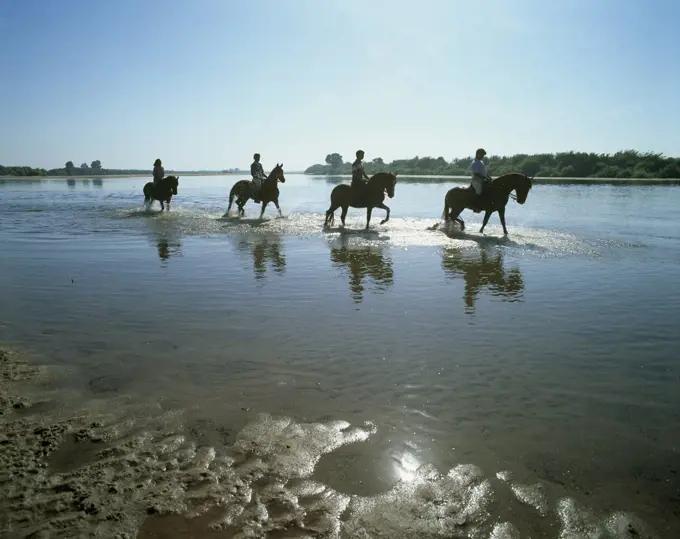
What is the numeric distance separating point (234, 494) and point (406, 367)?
8.05 ft

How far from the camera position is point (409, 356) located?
5250mm

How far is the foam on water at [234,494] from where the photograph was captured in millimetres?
2707

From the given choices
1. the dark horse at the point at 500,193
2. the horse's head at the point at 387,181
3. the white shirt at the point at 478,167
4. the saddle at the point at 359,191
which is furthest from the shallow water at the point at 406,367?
the saddle at the point at 359,191

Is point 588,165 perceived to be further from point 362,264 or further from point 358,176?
point 362,264

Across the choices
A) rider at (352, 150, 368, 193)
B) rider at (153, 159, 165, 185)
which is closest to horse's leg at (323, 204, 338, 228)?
rider at (352, 150, 368, 193)

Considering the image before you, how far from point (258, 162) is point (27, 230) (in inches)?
366

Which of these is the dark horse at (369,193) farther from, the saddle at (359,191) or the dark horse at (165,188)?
the dark horse at (165,188)

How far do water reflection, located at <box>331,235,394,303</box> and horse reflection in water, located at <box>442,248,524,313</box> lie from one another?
4.57 feet

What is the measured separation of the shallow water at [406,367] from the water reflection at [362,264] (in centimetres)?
8

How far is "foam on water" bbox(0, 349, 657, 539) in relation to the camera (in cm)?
271

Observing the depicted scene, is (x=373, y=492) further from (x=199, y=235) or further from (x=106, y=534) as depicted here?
(x=199, y=235)

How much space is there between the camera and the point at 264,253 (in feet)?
40.6

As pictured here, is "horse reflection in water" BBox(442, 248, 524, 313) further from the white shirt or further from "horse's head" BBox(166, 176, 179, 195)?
"horse's head" BBox(166, 176, 179, 195)

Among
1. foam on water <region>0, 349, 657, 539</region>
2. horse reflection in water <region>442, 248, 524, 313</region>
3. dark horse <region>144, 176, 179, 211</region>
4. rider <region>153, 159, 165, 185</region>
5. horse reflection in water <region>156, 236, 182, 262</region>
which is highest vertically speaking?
rider <region>153, 159, 165, 185</region>
